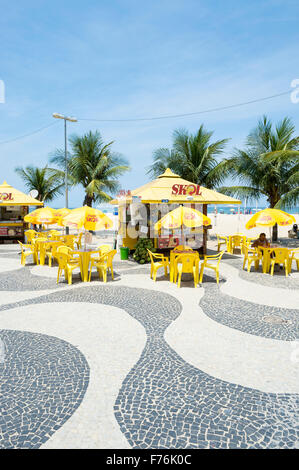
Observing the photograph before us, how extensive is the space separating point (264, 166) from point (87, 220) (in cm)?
1159

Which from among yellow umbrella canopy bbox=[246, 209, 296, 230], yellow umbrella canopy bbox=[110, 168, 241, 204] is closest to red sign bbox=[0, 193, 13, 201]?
yellow umbrella canopy bbox=[110, 168, 241, 204]

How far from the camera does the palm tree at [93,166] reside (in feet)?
70.6

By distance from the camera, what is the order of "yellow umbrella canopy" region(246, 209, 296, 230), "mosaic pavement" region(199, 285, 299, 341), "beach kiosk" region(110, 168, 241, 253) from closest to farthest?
1. "mosaic pavement" region(199, 285, 299, 341)
2. "yellow umbrella canopy" region(246, 209, 296, 230)
3. "beach kiosk" region(110, 168, 241, 253)

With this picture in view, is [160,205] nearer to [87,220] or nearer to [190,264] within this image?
[87,220]

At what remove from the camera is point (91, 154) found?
22.0 meters

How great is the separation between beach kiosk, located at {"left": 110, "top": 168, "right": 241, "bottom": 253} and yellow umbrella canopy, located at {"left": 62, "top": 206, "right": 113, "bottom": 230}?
9.80 ft

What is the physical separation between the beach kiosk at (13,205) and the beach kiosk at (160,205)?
799cm

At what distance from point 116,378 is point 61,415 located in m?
0.89

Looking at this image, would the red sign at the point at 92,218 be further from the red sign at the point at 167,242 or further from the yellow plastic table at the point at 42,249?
the red sign at the point at 167,242

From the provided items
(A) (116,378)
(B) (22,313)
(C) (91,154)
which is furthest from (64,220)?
(C) (91,154)

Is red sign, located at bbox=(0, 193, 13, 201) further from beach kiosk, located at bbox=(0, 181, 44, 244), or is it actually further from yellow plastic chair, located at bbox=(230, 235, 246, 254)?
yellow plastic chair, located at bbox=(230, 235, 246, 254)

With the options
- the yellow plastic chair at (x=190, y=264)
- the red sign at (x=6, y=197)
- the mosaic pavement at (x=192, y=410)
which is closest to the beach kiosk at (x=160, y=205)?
the yellow plastic chair at (x=190, y=264)

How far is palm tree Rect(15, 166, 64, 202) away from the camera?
24.4 meters

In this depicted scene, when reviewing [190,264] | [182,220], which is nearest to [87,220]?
[182,220]
